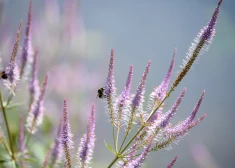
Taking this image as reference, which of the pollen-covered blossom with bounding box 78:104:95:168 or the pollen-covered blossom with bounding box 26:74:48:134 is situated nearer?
the pollen-covered blossom with bounding box 78:104:95:168

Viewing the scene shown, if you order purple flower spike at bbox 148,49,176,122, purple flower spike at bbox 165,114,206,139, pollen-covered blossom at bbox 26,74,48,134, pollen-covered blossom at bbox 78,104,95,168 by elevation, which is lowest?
pollen-covered blossom at bbox 26,74,48,134

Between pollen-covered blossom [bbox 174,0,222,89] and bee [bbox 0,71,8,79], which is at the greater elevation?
pollen-covered blossom [bbox 174,0,222,89]

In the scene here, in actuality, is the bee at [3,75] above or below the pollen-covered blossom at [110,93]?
below

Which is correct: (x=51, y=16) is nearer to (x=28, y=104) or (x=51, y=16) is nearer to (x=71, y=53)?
(x=71, y=53)

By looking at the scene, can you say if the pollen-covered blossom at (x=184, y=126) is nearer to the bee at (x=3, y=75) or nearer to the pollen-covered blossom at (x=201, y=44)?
the pollen-covered blossom at (x=201, y=44)

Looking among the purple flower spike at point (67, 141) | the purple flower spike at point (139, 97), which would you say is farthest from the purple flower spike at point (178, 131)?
the purple flower spike at point (67, 141)

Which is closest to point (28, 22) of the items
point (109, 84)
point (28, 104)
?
point (28, 104)

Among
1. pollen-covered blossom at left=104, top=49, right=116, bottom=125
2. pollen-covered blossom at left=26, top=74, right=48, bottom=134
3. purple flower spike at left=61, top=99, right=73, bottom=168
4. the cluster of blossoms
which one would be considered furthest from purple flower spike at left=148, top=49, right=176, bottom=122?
pollen-covered blossom at left=26, top=74, right=48, bottom=134

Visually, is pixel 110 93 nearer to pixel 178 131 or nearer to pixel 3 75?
pixel 178 131

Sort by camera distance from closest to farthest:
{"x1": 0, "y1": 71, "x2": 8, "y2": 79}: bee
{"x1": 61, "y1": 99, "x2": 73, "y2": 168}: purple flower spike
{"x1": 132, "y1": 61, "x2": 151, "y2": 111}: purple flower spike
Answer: {"x1": 61, "y1": 99, "x2": 73, "y2": 168}: purple flower spike
{"x1": 132, "y1": 61, "x2": 151, "y2": 111}: purple flower spike
{"x1": 0, "y1": 71, "x2": 8, "y2": 79}: bee

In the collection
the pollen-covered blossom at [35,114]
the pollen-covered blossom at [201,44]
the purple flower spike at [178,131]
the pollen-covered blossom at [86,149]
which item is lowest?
the pollen-covered blossom at [35,114]

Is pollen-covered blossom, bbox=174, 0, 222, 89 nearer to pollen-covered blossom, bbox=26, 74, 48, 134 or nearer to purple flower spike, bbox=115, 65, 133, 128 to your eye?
purple flower spike, bbox=115, 65, 133, 128
